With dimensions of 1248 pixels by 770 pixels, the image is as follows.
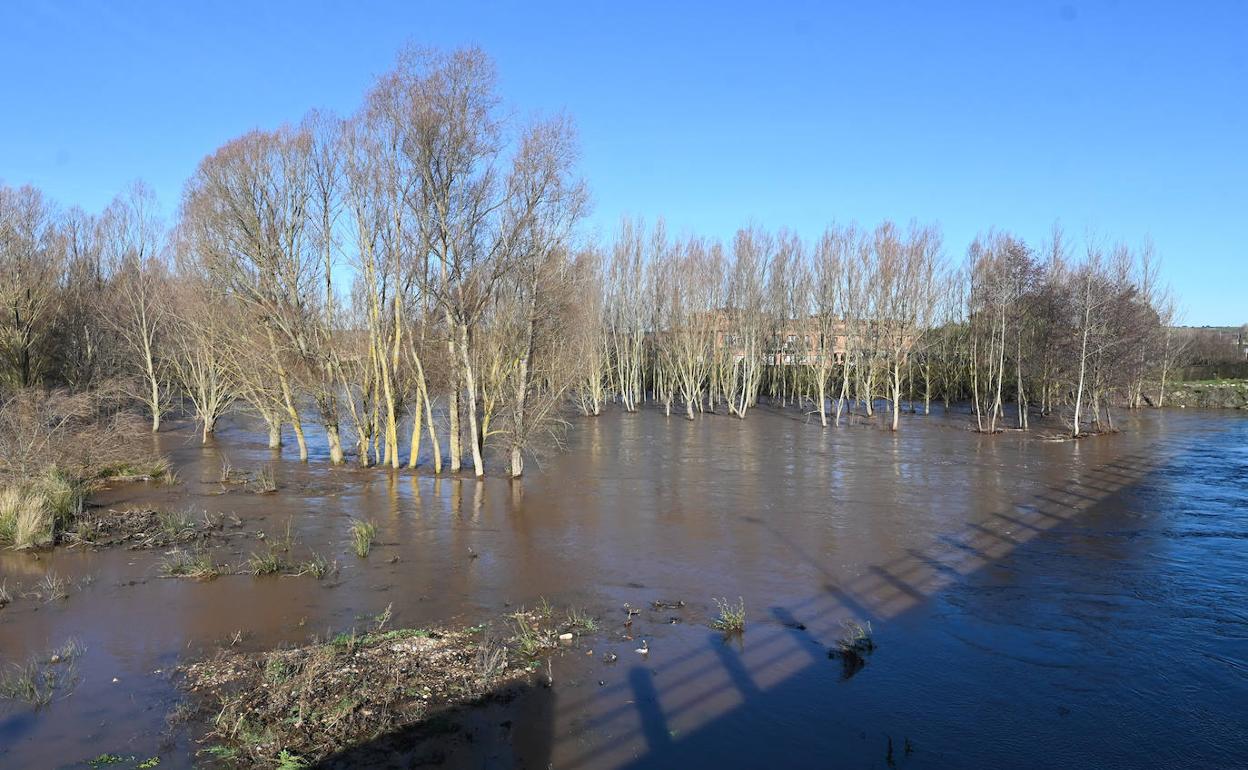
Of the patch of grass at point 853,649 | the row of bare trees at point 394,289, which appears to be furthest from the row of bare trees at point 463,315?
the patch of grass at point 853,649

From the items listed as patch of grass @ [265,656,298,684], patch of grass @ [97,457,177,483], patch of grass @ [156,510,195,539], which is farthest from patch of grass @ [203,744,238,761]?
patch of grass @ [97,457,177,483]

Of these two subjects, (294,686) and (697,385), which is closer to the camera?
(294,686)

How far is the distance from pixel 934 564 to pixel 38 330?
103 feet

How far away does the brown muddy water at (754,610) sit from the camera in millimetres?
6215

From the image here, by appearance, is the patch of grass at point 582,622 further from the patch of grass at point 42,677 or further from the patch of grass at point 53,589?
the patch of grass at point 53,589

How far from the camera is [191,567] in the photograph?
1038cm

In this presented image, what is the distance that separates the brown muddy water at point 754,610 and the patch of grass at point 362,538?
0.28 metres

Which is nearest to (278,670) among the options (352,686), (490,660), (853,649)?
(352,686)

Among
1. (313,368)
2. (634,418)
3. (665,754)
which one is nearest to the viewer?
(665,754)

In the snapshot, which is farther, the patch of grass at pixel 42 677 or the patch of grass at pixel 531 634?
the patch of grass at pixel 531 634

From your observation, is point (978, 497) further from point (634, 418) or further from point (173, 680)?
point (634, 418)

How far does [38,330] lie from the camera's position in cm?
2816

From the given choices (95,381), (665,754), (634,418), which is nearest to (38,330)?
(95,381)

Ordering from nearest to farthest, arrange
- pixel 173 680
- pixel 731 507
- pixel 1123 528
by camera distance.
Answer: pixel 173 680 < pixel 1123 528 < pixel 731 507
